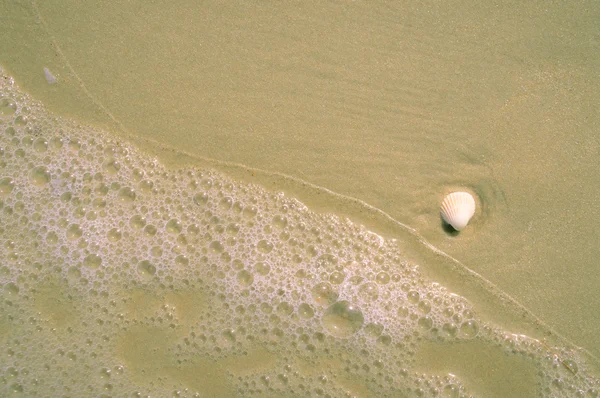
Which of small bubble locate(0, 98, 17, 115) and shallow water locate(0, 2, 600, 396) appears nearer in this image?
shallow water locate(0, 2, 600, 396)

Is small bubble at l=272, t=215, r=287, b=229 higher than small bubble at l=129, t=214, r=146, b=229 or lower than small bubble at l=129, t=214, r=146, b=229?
higher

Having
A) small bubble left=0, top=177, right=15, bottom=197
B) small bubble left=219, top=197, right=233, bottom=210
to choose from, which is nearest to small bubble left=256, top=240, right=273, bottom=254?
small bubble left=219, top=197, right=233, bottom=210

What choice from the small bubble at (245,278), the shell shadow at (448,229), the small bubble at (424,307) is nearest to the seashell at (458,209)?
the shell shadow at (448,229)

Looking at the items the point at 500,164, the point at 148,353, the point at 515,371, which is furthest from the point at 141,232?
the point at 515,371

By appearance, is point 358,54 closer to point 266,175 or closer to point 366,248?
point 266,175

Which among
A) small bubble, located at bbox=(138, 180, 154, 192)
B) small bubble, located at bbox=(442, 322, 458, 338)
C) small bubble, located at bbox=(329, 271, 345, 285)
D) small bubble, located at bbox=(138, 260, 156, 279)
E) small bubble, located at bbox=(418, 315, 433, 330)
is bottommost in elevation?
small bubble, located at bbox=(138, 260, 156, 279)

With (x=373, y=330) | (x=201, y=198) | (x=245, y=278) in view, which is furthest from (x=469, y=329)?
(x=201, y=198)

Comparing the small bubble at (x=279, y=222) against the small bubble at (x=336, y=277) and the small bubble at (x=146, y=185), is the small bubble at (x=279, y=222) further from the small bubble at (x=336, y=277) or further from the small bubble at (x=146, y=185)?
the small bubble at (x=146, y=185)

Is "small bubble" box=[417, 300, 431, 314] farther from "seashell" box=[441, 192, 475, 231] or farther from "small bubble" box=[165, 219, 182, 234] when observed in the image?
"small bubble" box=[165, 219, 182, 234]
